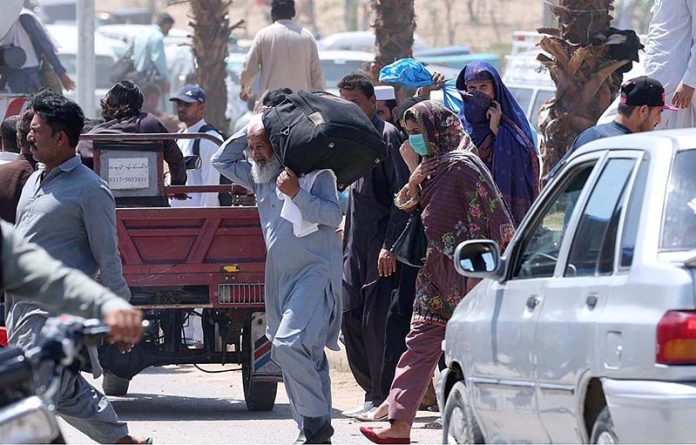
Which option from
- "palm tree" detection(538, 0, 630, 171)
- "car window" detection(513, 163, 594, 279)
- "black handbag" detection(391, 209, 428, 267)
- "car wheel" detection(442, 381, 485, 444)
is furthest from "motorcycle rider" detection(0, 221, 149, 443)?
"palm tree" detection(538, 0, 630, 171)

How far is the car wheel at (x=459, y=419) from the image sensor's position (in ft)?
23.0

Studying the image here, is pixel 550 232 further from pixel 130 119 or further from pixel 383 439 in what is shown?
pixel 130 119

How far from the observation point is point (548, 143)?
44.1ft

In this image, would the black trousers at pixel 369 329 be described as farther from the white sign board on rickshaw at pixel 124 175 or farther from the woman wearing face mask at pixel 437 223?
the white sign board on rickshaw at pixel 124 175

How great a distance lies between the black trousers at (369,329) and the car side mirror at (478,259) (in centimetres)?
349

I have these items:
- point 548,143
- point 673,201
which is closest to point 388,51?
point 548,143

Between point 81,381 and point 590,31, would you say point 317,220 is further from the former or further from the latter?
point 590,31

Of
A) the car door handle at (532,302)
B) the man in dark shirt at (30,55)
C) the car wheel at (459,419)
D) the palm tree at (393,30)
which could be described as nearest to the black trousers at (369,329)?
the car wheel at (459,419)

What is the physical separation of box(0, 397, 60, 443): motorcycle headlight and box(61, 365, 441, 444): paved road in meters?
4.89

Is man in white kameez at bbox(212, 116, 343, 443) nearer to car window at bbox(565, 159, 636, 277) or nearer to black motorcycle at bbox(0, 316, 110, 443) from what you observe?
car window at bbox(565, 159, 636, 277)

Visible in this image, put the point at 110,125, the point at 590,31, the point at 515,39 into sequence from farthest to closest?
1. the point at 515,39
2. the point at 590,31
3. the point at 110,125

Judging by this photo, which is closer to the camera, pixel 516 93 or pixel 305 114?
pixel 305 114

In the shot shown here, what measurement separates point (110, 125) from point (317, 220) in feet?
10.9

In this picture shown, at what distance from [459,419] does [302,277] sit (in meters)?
1.75
